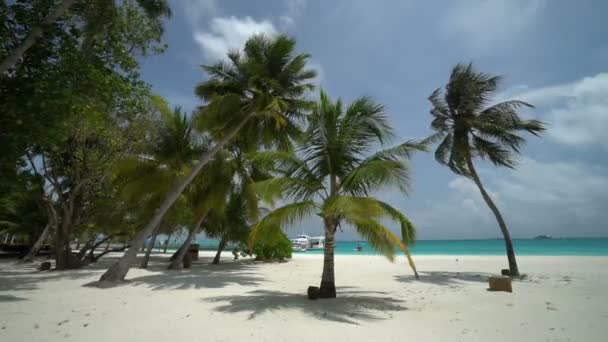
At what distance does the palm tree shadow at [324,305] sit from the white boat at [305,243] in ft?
147

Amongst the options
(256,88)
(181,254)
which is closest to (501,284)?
(256,88)

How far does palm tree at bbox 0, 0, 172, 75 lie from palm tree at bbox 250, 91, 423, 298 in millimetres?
5460

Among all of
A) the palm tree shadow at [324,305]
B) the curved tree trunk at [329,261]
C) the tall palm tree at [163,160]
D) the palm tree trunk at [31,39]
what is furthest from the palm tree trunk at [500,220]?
the palm tree trunk at [31,39]

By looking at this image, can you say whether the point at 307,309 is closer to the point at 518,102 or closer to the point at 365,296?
the point at 365,296

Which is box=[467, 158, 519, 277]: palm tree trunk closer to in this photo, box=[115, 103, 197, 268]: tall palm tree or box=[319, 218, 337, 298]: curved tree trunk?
box=[319, 218, 337, 298]: curved tree trunk

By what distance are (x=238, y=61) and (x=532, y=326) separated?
11.7m

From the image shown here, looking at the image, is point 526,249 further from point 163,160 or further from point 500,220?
point 163,160

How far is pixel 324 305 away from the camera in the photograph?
277 inches

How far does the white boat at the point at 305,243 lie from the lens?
58500 millimetres

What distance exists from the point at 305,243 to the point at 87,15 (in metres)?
55.3

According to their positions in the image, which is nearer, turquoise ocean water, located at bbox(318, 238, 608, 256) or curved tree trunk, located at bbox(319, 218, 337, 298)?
curved tree trunk, located at bbox(319, 218, 337, 298)

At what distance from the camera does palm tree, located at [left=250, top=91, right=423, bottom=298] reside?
700 centimetres

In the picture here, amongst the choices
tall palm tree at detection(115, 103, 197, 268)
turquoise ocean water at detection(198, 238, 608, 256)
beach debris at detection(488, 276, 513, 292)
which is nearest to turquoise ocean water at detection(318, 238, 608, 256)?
turquoise ocean water at detection(198, 238, 608, 256)

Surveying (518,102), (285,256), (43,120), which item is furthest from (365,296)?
(285,256)
